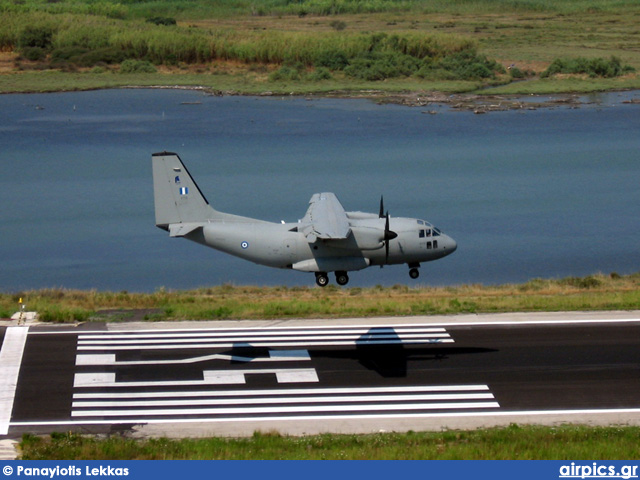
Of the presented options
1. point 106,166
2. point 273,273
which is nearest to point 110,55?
point 106,166

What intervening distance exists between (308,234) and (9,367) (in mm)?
15852

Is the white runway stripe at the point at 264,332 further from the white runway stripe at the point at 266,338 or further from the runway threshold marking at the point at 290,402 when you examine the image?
the runway threshold marking at the point at 290,402

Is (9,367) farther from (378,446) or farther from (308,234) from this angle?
(378,446)

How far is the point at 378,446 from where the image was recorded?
34219mm

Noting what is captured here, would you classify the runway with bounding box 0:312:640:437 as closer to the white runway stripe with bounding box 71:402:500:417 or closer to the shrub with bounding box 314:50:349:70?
the white runway stripe with bounding box 71:402:500:417

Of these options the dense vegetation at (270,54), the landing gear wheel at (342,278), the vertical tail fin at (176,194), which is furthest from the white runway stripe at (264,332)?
the dense vegetation at (270,54)

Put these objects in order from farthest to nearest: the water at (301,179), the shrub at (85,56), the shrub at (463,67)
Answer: the shrub at (85,56)
the shrub at (463,67)
the water at (301,179)

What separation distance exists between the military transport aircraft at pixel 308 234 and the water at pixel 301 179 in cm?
1576

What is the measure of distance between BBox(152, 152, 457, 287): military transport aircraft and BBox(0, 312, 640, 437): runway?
356 cm

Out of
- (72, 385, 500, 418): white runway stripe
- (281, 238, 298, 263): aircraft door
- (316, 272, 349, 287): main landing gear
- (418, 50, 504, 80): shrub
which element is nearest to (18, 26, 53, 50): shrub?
(418, 50, 504, 80): shrub

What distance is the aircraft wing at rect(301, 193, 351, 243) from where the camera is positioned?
49.1 m

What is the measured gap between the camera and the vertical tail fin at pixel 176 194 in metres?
55.5

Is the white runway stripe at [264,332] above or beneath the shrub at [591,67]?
beneath

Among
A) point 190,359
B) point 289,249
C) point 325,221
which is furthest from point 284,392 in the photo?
point 289,249
